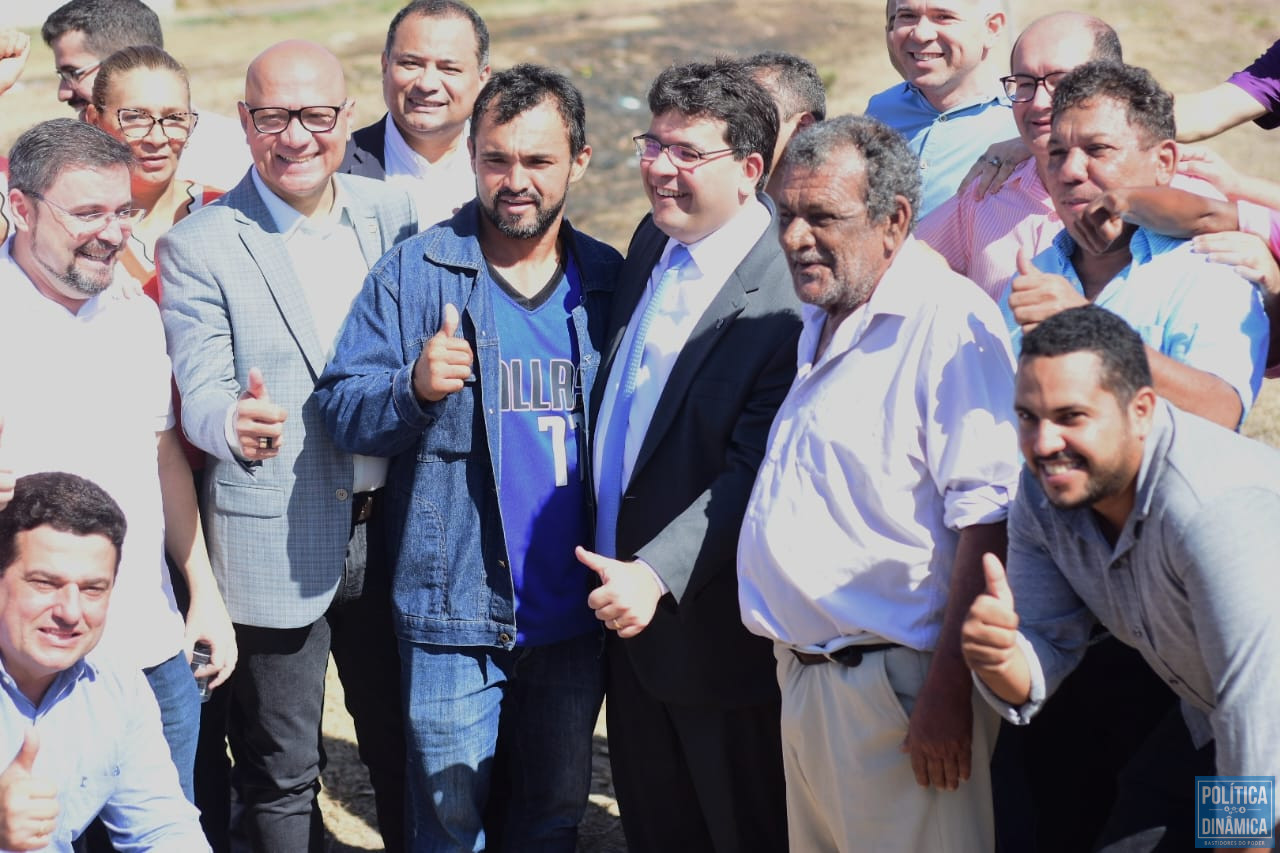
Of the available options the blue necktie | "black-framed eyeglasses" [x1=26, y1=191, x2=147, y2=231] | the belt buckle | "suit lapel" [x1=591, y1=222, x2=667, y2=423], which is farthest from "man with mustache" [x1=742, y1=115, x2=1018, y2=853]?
"black-framed eyeglasses" [x1=26, y1=191, x2=147, y2=231]

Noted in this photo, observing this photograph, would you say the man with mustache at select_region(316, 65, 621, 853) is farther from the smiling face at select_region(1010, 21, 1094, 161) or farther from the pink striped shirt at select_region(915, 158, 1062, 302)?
the smiling face at select_region(1010, 21, 1094, 161)

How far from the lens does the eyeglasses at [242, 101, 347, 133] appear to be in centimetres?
411

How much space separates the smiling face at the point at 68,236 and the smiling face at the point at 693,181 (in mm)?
1357

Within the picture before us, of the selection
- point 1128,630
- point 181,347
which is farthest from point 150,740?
point 1128,630

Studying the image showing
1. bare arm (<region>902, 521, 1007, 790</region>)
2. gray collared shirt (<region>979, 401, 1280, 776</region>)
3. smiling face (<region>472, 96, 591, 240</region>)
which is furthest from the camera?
smiling face (<region>472, 96, 591, 240</region>)

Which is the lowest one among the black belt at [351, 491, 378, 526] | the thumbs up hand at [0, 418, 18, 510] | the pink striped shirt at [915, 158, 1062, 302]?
the black belt at [351, 491, 378, 526]

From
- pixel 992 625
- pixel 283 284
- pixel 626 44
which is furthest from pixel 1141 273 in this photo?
pixel 626 44

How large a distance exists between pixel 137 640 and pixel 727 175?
1.90m

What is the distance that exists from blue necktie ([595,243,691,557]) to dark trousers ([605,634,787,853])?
40 cm

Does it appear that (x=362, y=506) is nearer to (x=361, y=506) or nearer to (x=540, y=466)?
(x=361, y=506)

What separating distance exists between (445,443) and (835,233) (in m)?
1.22

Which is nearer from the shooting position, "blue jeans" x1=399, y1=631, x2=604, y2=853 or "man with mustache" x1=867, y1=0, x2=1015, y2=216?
"blue jeans" x1=399, y1=631, x2=604, y2=853

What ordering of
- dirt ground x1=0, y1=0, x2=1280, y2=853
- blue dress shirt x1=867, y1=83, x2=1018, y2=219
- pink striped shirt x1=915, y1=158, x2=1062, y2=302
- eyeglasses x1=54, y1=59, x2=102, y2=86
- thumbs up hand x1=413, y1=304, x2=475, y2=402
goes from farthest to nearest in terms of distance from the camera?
1. dirt ground x1=0, y1=0, x2=1280, y2=853
2. eyeglasses x1=54, y1=59, x2=102, y2=86
3. blue dress shirt x1=867, y1=83, x2=1018, y2=219
4. pink striped shirt x1=915, y1=158, x2=1062, y2=302
5. thumbs up hand x1=413, y1=304, x2=475, y2=402

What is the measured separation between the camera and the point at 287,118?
13.5 ft
